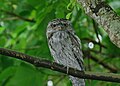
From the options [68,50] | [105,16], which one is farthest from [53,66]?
[68,50]

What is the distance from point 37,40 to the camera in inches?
224

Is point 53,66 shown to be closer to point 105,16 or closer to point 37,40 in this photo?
point 105,16

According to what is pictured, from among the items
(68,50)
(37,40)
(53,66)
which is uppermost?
(53,66)

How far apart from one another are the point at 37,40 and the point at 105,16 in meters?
3.05

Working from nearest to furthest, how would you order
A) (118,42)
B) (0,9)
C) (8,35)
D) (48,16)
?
(118,42), (48,16), (0,9), (8,35)

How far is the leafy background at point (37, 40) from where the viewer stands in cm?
442

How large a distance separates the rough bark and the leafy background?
1242 mm

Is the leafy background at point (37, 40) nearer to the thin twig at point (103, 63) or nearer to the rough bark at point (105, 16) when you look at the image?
the thin twig at point (103, 63)

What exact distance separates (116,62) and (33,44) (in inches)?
45.3

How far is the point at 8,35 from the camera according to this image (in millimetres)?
5855

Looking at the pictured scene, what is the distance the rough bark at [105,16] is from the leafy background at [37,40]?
124cm

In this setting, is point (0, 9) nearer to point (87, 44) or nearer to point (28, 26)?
point (28, 26)

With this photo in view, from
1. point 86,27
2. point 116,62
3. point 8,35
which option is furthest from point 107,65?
point 8,35

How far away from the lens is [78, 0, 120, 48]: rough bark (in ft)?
8.52
